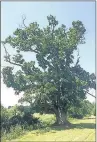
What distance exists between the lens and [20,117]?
50.0ft

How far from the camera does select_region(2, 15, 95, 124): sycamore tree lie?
55.3 feet

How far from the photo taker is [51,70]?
1769 centimetres

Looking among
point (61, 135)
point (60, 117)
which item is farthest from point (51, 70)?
point (61, 135)

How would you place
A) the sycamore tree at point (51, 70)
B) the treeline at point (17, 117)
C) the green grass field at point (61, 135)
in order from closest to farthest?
the green grass field at point (61, 135) < the treeline at point (17, 117) < the sycamore tree at point (51, 70)

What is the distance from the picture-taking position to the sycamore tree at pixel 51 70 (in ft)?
55.3

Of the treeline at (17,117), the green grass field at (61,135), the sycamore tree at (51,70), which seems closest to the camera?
the green grass field at (61,135)

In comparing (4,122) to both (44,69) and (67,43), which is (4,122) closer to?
(44,69)

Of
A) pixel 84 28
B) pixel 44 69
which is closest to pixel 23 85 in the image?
pixel 44 69

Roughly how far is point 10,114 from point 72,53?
6.45 metres

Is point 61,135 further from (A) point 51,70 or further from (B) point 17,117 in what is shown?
(A) point 51,70

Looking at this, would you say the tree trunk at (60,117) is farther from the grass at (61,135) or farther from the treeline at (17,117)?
the grass at (61,135)

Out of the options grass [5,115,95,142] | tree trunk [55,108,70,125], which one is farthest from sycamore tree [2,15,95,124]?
grass [5,115,95,142]

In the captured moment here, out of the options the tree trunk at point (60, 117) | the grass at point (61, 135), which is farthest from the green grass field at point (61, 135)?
the tree trunk at point (60, 117)

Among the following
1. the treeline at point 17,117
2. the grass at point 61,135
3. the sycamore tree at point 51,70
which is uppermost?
the sycamore tree at point 51,70
